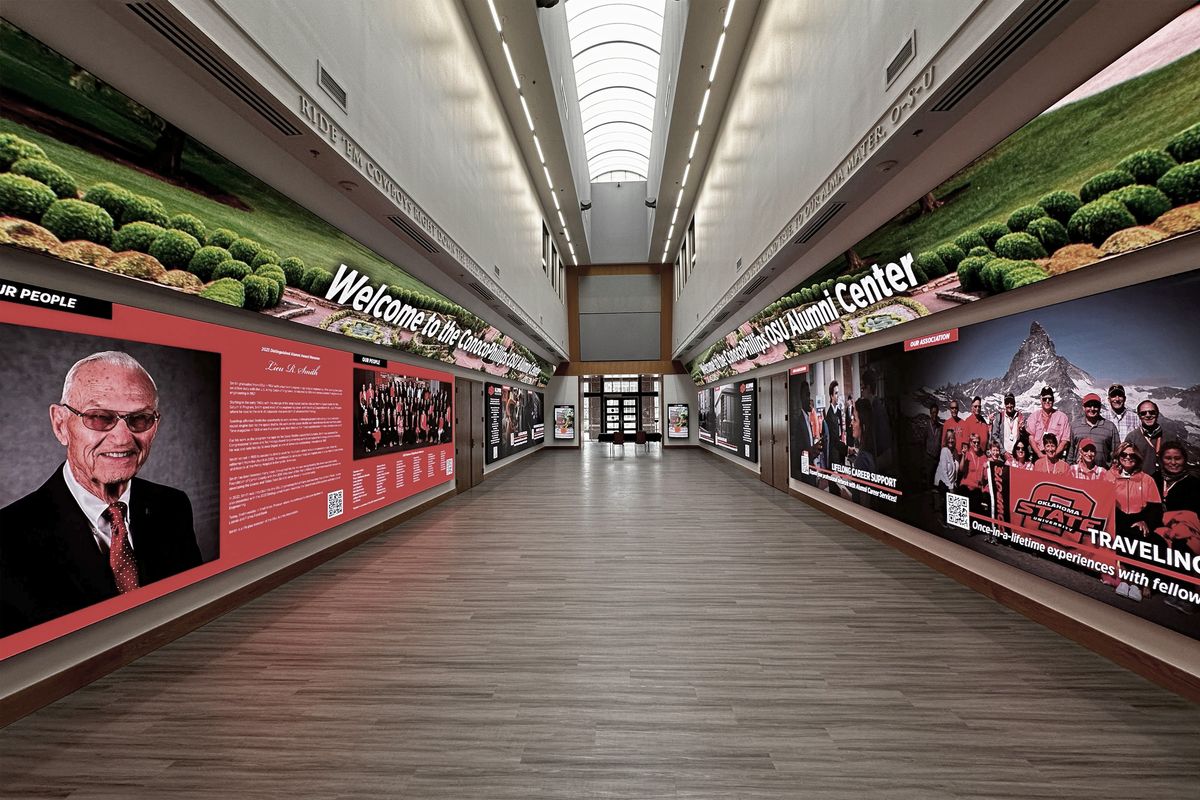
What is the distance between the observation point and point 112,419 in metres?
2.70

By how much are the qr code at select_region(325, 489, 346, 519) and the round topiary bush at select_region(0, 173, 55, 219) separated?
3.05 meters

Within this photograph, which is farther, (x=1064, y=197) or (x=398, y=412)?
(x=398, y=412)

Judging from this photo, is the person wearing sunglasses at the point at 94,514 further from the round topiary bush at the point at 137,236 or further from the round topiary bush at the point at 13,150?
the round topiary bush at the point at 13,150

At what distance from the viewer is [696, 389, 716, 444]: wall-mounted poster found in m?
15.1

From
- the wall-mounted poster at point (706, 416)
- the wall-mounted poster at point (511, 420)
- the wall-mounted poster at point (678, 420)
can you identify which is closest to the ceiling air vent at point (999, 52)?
the wall-mounted poster at point (511, 420)

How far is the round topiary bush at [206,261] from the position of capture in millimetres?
3088

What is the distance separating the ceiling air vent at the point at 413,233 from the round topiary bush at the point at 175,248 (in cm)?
225

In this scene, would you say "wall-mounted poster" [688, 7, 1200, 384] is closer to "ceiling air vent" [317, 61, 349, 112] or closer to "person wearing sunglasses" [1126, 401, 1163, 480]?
"person wearing sunglasses" [1126, 401, 1163, 480]

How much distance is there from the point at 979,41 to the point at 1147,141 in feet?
3.40

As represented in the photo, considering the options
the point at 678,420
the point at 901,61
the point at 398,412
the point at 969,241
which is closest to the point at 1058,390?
the point at 969,241

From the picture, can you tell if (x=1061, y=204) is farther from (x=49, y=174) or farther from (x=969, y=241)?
(x=49, y=174)

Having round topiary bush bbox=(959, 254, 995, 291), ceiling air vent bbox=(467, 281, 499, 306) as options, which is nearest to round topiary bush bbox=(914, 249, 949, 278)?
round topiary bush bbox=(959, 254, 995, 291)

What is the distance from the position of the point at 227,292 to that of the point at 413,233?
8.20 feet

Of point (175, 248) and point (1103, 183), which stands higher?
point (1103, 183)
